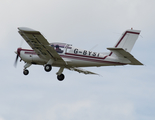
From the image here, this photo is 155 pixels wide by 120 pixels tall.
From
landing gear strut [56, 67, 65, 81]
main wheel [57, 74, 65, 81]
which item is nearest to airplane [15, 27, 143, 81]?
landing gear strut [56, 67, 65, 81]

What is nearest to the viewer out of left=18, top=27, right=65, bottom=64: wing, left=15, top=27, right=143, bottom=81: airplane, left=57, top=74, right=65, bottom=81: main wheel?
left=18, top=27, right=65, bottom=64: wing

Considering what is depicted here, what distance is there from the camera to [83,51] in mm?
23125

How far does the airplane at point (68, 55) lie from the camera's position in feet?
72.9

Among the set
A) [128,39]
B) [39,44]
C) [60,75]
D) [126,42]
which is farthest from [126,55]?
[60,75]

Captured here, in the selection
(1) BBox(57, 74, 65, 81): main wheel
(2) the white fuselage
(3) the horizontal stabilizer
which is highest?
(3) the horizontal stabilizer

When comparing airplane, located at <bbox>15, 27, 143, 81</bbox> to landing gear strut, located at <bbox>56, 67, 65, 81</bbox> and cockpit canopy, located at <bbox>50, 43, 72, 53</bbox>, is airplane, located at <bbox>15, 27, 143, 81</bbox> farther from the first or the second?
landing gear strut, located at <bbox>56, 67, 65, 81</bbox>

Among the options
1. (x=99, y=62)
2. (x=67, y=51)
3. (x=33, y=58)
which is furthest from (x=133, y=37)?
(x=33, y=58)

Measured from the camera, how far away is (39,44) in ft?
73.6

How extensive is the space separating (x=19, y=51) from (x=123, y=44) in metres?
6.51

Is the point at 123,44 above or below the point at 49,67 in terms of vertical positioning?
above

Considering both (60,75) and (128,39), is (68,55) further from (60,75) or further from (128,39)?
(128,39)

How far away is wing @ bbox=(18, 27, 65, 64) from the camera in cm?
2140

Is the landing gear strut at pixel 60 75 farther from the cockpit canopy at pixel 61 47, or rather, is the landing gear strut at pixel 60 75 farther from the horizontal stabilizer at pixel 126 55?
the horizontal stabilizer at pixel 126 55

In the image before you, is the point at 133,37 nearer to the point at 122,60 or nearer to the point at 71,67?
the point at 122,60
